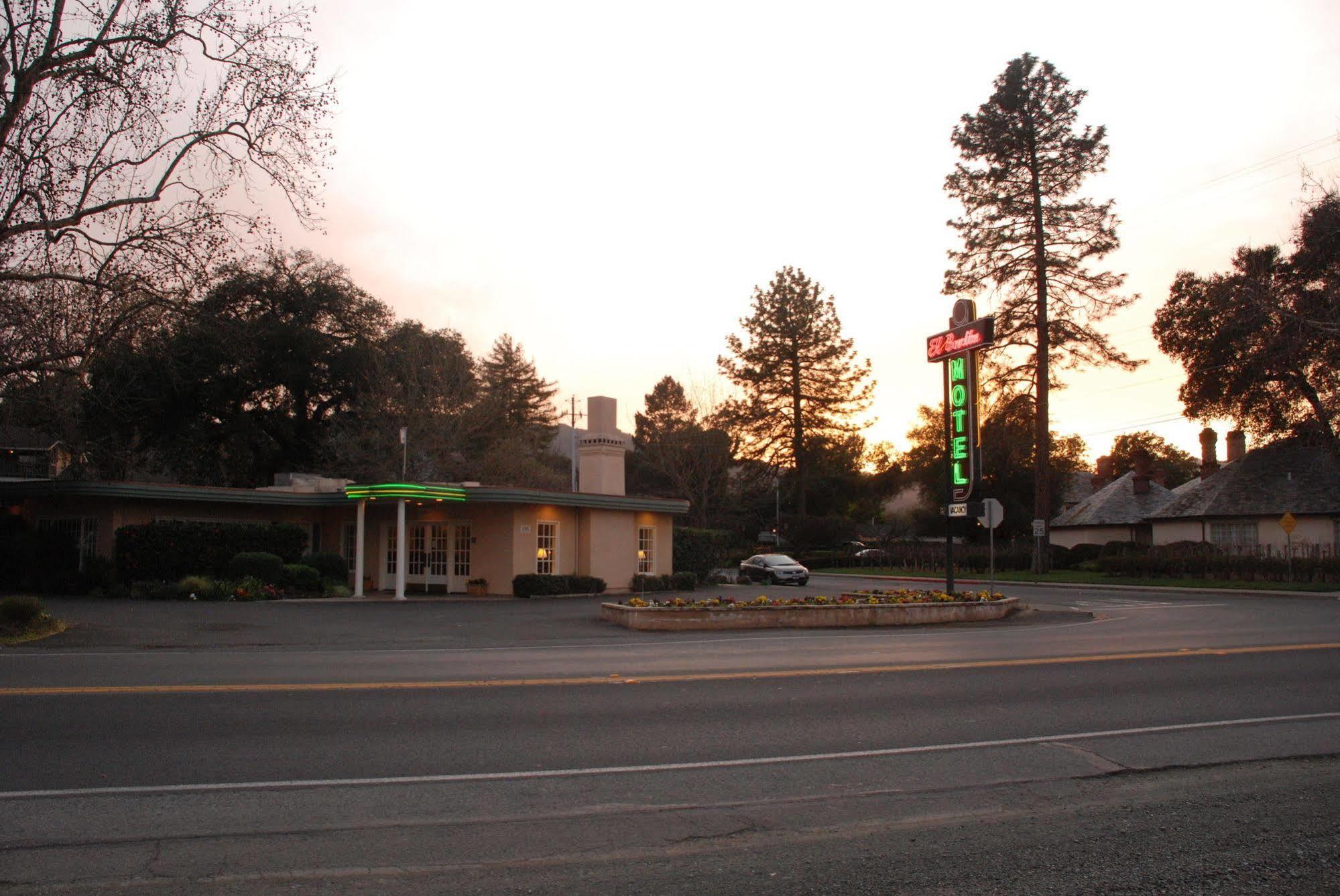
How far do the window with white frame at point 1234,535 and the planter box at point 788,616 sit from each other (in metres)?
30.1

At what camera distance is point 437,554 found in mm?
31172

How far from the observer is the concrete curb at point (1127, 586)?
113 feet

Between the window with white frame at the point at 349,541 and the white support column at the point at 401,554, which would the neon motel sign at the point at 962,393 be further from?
the window with white frame at the point at 349,541

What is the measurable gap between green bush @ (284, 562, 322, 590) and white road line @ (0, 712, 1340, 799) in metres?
21.1

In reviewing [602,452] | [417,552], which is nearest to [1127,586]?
[602,452]

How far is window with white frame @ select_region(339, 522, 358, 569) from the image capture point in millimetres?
31906

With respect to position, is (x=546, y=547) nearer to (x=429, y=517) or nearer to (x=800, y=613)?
(x=429, y=517)

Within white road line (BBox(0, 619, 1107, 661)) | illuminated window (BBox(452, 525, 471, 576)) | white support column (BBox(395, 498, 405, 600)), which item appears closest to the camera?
white road line (BBox(0, 619, 1107, 661))

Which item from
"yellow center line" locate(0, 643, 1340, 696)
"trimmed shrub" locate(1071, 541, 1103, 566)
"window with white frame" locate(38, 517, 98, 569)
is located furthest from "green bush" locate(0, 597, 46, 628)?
"trimmed shrub" locate(1071, 541, 1103, 566)

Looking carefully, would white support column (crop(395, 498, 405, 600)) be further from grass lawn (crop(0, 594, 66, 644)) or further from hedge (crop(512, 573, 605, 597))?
grass lawn (crop(0, 594, 66, 644))

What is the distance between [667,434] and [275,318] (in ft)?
83.2

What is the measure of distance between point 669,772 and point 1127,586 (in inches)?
1461

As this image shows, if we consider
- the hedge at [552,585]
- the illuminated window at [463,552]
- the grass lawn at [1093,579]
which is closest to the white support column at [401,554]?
the illuminated window at [463,552]

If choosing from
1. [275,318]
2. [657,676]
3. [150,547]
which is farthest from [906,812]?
[275,318]
